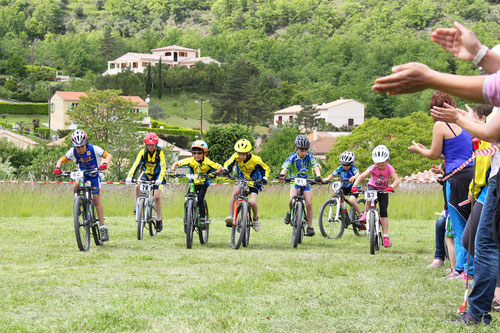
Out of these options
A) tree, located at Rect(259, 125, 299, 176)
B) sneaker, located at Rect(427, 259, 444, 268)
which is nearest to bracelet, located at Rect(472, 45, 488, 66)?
sneaker, located at Rect(427, 259, 444, 268)

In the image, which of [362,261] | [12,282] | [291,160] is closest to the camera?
[12,282]

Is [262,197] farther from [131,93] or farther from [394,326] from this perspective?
[131,93]

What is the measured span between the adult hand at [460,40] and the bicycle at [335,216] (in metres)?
10.4

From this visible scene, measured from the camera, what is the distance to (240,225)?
39.8 ft

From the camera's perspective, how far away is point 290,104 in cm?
17112

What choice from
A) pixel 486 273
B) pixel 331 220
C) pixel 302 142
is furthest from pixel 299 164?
pixel 486 273

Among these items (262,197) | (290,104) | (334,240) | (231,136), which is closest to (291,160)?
(334,240)

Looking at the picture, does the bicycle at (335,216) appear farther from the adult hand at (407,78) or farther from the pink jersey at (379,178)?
the adult hand at (407,78)

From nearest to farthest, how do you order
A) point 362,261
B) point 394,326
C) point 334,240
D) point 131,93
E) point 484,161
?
1. point 394,326
2. point 484,161
3. point 362,261
4. point 334,240
5. point 131,93

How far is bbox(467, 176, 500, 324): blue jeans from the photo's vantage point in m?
5.72

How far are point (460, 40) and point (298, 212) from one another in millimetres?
9022

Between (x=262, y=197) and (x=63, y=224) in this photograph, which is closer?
(x=63, y=224)

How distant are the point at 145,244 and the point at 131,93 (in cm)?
15947

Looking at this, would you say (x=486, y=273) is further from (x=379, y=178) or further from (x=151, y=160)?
(x=151, y=160)
